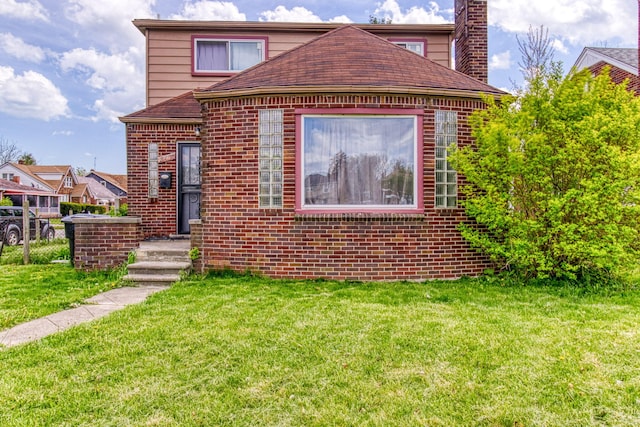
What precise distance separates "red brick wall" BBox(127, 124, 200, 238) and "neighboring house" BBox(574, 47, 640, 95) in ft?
43.1

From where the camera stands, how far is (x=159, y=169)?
360 inches

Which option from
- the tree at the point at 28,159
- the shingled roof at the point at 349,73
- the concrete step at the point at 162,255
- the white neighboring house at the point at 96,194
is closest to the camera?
the shingled roof at the point at 349,73

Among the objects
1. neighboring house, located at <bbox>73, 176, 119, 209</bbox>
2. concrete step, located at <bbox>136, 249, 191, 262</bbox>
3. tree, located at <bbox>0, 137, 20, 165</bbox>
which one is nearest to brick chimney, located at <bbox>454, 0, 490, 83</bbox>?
concrete step, located at <bbox>136, 249, 191, 262</bbox>

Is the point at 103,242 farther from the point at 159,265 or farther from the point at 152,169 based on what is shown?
the point at 152,169

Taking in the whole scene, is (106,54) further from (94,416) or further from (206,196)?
(94,416)

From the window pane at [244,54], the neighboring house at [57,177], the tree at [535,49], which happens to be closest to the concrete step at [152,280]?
the window pane at [244,54]

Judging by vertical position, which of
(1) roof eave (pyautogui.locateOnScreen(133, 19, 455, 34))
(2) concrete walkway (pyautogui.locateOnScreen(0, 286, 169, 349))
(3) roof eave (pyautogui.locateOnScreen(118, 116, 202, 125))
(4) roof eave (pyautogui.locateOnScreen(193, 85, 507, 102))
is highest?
(1) roof eave (pyautogui.locateOnScreen(133, 19, 455, 34))

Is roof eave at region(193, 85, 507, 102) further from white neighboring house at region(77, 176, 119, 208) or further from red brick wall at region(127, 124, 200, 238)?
white neighboring house at region(77, 176, 119, 208)

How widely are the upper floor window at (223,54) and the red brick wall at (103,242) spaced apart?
5.81 meters

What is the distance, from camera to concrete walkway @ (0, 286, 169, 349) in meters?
3.89

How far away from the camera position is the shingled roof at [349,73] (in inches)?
248

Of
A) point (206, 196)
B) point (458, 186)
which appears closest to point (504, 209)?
point (458, 186)

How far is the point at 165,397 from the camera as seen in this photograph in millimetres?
2641

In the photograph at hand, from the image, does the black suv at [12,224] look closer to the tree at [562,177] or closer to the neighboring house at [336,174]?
the neighboring house at [336,174]
